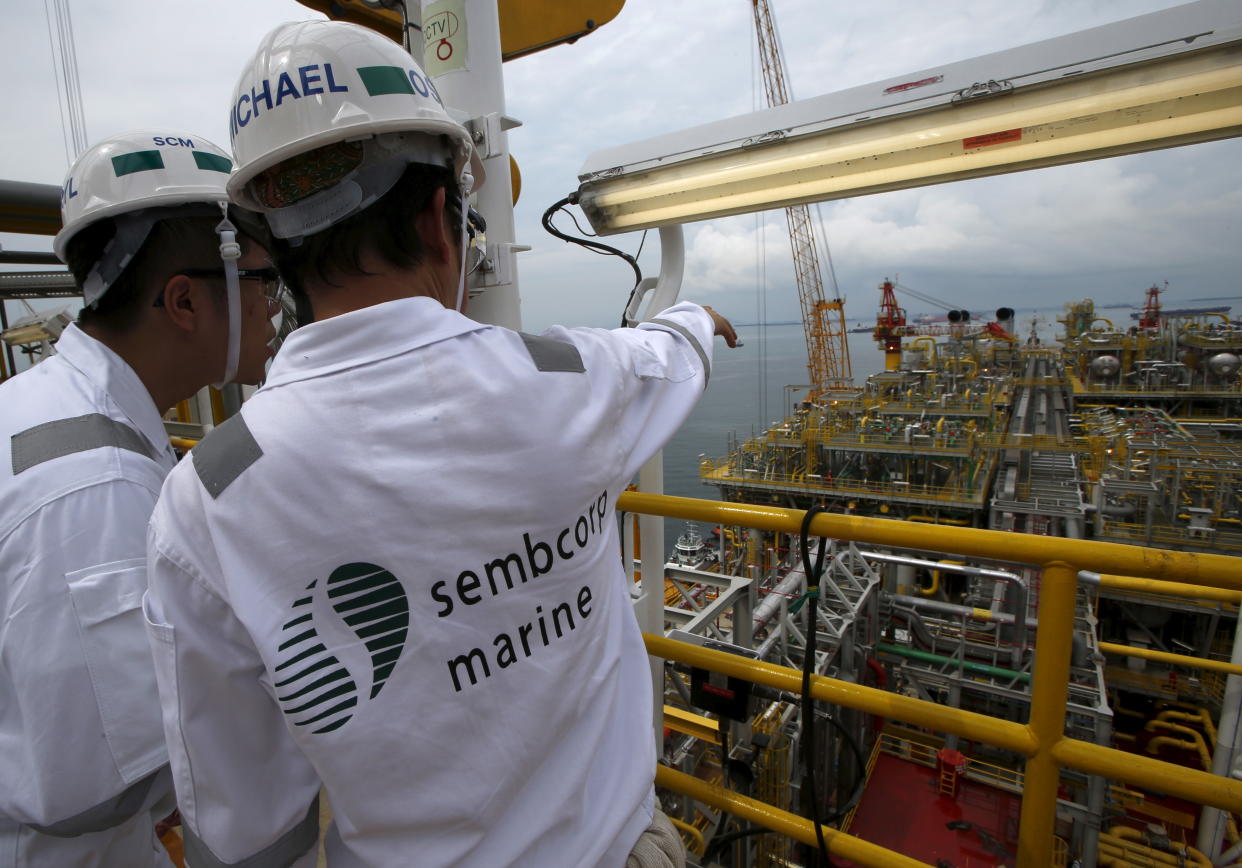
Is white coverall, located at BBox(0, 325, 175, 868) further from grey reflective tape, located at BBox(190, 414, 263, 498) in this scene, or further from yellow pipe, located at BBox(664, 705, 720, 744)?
yellow pipe, located at BBox(664, 705, 720, 744)

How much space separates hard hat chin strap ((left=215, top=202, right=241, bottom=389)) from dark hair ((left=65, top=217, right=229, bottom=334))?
56mm

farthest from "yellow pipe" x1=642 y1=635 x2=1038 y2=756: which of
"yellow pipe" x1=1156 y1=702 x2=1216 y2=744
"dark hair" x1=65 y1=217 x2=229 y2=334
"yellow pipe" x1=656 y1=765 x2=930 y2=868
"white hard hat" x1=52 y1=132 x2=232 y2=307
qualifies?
"yellow pipe" x1=1156 y1=702 x2=1216 y2=744

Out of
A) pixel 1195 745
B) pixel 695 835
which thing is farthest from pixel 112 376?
pixel 1195 745

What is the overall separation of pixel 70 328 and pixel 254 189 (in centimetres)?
76

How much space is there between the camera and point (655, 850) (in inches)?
42.0

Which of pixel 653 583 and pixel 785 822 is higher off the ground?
pixel 653 583

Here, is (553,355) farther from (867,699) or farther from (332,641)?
(867,699)

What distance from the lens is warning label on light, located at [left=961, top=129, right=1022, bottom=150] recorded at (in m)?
1.37

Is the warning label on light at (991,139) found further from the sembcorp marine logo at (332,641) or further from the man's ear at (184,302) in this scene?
the man's ear at (184,302)

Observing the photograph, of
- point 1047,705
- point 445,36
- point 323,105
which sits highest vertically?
point 445,36

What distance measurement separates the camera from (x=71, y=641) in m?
1.02

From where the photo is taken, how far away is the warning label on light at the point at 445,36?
165cm

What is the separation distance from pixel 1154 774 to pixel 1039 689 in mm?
245

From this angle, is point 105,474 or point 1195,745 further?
point 1195,745
